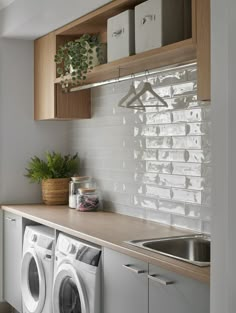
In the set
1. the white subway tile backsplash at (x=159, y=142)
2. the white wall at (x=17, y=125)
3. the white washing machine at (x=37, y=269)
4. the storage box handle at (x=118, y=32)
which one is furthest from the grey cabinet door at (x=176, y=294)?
Answer: the white wall at (x=17, y=125)

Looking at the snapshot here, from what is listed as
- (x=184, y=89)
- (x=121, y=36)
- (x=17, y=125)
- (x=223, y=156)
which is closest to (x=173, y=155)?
(x=184, y=89)

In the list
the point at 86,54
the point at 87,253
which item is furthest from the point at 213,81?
the point at 86,54

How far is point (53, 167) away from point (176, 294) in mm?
2519

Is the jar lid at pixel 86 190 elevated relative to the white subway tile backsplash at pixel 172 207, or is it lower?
elevated

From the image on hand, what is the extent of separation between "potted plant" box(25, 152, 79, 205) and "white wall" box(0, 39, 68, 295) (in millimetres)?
129

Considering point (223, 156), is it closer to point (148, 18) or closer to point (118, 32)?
point (148, 18)

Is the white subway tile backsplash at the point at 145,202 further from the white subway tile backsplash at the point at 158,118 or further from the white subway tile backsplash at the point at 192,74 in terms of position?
the white subway tile backsplash at the point at 192,74

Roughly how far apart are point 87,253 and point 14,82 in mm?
2128

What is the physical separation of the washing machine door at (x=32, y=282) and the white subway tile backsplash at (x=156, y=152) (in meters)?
0.69

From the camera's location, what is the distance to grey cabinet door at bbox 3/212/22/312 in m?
4.31

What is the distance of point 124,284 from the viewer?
277 cm

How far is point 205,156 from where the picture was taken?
126 inches

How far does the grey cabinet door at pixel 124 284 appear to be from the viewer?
2.61 metres

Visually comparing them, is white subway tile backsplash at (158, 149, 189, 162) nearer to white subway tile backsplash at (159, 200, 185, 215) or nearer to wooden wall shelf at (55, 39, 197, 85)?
white subway tile backsplash at (159, 200, 185, 215)
